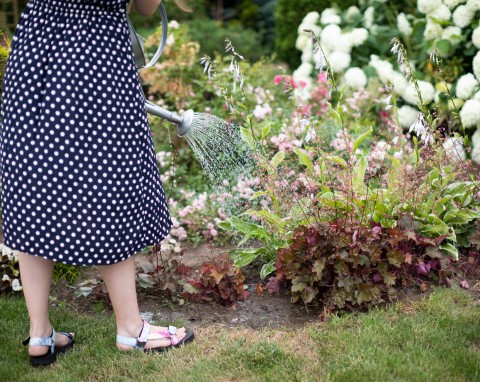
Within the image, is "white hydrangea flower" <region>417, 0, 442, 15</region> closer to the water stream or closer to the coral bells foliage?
the water stream

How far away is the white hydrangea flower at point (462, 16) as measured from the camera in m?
4.57

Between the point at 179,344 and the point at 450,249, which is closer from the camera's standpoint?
the point at 179,344

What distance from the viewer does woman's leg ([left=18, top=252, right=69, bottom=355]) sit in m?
2.44

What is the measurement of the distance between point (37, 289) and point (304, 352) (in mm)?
1016

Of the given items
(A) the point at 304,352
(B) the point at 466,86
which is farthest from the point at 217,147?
(B) the point at 466,86

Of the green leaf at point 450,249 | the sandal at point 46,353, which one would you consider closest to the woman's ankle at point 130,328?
the sandal at point 46,353

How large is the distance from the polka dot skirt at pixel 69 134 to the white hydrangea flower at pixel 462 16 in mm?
2973

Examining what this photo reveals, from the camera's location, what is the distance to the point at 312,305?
3.00 m

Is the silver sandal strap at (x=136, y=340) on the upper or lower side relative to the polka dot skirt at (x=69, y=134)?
lower

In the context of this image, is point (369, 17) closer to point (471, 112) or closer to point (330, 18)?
point (330, 18)

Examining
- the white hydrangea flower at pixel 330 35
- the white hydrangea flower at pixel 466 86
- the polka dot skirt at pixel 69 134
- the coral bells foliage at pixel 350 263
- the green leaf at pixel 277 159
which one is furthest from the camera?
the white hydrangea flower at pixel 330 35

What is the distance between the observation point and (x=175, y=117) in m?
2.75

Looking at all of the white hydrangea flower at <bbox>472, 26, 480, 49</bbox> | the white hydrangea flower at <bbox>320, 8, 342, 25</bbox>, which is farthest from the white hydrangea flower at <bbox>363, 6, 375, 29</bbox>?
the white hydrangea flower at <bbox>472, 26, 480, 49</bbox>

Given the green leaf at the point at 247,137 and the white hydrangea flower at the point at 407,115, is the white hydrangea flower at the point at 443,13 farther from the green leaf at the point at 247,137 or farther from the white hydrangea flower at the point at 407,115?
the green leaf at the point at 247,137
